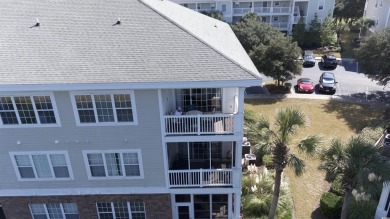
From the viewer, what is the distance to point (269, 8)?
57906mm

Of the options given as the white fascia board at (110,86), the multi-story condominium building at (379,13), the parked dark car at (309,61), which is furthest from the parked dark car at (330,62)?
the white fascia board at (110,86)

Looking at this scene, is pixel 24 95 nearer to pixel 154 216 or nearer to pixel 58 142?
pixel 58 142

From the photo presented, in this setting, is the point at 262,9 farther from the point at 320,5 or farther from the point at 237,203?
the point at 237,203

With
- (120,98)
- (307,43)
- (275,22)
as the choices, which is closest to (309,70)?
(307,43)

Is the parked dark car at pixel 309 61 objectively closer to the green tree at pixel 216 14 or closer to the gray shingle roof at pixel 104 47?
the green tree at pixel 216 14

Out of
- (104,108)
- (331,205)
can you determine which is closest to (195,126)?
(104,108)

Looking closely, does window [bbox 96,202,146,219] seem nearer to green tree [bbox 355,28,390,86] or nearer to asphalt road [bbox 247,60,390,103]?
asphalt road [bbox 247,60,390,103]

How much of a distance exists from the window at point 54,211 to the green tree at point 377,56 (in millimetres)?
32929

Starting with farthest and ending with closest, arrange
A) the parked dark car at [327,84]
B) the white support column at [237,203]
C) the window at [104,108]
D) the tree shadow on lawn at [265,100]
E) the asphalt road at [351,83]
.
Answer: the parked dark car at [327,84], the asphalt road at [351,83], the tree shadow on lawn at [265,100], the white support column at [237,203], the window at [104,108]

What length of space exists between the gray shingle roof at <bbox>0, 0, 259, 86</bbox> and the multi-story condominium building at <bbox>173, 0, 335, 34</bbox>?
4238 cm

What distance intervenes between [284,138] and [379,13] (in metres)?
51.2

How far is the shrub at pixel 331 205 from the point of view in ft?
65.6

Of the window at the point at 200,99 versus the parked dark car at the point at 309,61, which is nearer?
the window at the point at 200,99

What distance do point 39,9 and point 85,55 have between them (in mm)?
4799
